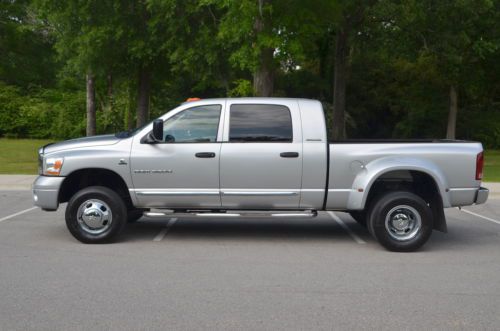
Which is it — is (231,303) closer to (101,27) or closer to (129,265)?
(129,265)

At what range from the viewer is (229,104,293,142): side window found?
837 centimetres

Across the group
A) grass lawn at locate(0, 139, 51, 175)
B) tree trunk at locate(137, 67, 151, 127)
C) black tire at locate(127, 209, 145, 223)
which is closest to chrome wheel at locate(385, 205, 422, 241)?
black tire at locate(127, 209, 145, 223)

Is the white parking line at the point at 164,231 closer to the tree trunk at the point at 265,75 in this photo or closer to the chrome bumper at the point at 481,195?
the chrome bumper at the point at 481,195

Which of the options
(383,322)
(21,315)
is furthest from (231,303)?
(21,315)

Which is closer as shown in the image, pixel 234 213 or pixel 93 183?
pixel 234 213

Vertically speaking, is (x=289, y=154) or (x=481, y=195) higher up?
(x=289, y=154)

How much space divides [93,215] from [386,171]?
3.92 metres

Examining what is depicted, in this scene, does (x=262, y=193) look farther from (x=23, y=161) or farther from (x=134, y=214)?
(x=23, y=161)

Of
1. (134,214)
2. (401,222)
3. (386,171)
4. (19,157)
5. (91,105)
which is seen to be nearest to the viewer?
(386,171)

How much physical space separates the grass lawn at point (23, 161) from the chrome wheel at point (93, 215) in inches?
412

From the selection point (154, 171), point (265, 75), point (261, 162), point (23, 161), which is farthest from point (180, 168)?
point (23, 161)

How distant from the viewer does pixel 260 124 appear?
847 centimetres

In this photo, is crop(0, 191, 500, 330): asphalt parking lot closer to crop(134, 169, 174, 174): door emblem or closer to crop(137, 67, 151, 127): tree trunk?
crop(134, 169, 174, 174): door emblem

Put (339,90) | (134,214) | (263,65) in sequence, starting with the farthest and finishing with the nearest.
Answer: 1. (339,90)
2. (263,65)
3. (134,214)
